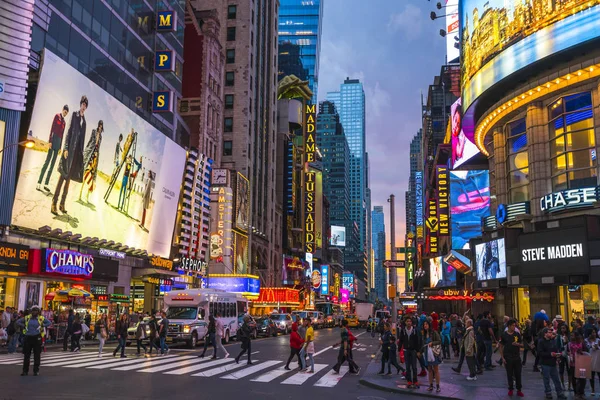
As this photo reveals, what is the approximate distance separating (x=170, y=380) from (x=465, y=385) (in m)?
8.15

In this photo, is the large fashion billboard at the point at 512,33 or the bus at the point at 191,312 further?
the large fashion billboard at the point at 512,33

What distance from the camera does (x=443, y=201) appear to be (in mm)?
67562

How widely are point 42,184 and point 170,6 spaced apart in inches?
1062

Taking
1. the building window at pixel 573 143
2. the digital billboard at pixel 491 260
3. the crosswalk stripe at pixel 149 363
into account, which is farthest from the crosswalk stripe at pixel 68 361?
the building window at pixel 573 143

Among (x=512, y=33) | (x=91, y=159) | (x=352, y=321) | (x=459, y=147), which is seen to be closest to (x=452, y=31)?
(x=459, y=147)

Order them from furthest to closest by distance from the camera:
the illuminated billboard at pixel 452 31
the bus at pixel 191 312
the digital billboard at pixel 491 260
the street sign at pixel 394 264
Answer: the illuminated billboard at pixel 452 31 < the digital billboard at pixel 491 260 < the bus at pixel 191 312 < the street sign at pixel 394 264

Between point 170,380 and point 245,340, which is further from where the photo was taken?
point 245,340

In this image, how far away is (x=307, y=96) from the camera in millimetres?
115562

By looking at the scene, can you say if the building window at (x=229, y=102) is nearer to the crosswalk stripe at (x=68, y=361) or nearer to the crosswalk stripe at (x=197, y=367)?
the crosswalk stripe at (x=68, y=361)

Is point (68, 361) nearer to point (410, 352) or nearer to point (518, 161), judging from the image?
point (410, 352)

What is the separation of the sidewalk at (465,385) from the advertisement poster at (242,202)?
5030cm

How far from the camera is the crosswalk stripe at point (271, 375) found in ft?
57.3

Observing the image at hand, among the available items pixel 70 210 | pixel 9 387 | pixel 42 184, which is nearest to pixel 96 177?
pixel 70 210

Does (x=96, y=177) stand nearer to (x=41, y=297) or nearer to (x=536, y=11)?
(x=41, y=297)
